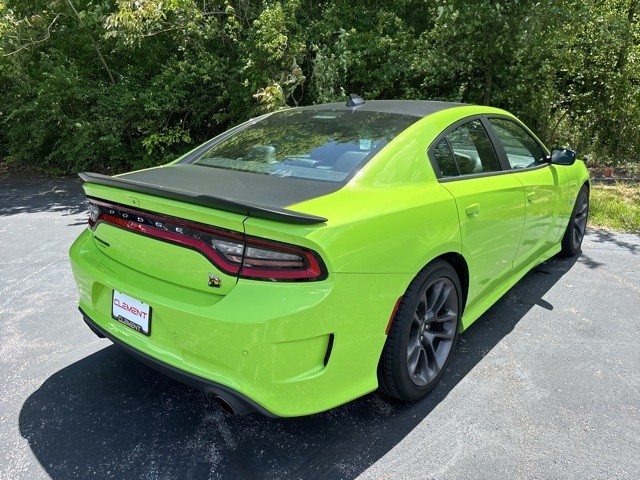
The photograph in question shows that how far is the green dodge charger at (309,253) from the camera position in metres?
1.83

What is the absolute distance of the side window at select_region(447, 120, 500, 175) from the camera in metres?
2.80

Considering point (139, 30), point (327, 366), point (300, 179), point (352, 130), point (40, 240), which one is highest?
point (139, 30)

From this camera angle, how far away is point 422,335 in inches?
97.0

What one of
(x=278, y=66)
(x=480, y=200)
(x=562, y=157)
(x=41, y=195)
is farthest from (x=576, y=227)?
(x=41, y=195)

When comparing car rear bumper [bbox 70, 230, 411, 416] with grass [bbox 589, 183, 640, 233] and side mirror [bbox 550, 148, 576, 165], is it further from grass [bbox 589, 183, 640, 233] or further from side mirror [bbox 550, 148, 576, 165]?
grass [bbox 589, 183, 640, 233]

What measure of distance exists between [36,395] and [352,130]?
86.6 inches

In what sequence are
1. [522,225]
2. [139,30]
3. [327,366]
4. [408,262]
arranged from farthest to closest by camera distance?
[139,30] < [522,225] < [408,262] < [327,366]

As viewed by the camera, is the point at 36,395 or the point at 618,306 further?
the point at 618,306

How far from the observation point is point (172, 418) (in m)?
2.37

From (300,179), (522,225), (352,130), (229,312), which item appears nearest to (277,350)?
(229,312)

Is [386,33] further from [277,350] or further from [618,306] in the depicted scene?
[277,350]

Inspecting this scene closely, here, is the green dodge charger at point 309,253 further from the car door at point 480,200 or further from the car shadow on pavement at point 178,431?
the car shadow on pavement at point 178,431

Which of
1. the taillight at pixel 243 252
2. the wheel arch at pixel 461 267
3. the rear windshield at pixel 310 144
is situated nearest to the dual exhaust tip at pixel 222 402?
the taillight at pixel 243 252

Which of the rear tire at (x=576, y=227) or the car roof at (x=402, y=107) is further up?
the car roof at (x=402, y=107)
